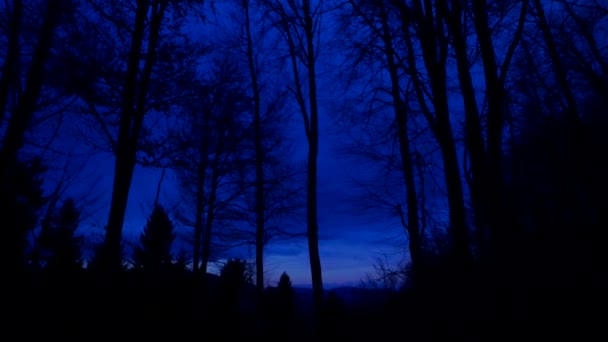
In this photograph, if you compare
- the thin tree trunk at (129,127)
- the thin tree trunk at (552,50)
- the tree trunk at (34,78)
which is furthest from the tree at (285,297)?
the thin tree trunk at (552,50)

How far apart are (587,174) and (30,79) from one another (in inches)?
534

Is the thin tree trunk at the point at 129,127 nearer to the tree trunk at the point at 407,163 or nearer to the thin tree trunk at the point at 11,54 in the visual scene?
the thin tree trunk at the point at 11,54

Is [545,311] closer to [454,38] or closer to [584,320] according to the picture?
[584,320]

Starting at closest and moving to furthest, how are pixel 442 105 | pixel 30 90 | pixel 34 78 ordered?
pixel 442 105
pixel 34 78
pixel 30 90

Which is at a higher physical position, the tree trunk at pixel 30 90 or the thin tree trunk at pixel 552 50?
the thin tree trunk at pixel 552 50

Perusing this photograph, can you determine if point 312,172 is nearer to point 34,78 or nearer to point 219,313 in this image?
point 219,313

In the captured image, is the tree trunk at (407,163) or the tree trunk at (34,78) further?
the tree trunk at (407,163)

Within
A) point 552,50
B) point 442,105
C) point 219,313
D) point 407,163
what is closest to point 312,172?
point 407,163

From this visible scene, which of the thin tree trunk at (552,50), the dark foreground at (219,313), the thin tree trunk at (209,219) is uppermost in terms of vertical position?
the thin tree trunk at (552,50)

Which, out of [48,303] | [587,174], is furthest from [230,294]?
[587,174]

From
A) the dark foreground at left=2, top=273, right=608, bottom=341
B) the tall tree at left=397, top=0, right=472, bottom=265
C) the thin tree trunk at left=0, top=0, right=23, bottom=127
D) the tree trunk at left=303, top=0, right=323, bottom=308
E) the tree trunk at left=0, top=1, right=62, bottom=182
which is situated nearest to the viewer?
the dark foreground at left=2, top=273, right=608, bottom=341


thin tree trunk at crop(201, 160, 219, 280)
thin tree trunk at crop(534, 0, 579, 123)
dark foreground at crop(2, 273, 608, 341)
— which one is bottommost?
dark foreground at crop(2, 273, 608, 341)

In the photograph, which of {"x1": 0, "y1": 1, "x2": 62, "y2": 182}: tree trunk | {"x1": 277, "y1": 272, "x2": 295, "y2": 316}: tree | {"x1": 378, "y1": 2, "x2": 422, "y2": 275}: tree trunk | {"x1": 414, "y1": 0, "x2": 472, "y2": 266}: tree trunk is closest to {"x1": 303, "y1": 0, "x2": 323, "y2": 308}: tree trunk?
{"x1": 277, "y1": 272, "x2": 295, "y2": 316}: tree

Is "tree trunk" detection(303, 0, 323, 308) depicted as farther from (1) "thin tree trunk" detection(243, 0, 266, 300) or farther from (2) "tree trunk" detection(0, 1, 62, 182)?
(2) "tree trunk" detection(0, 1, 62, 182)
